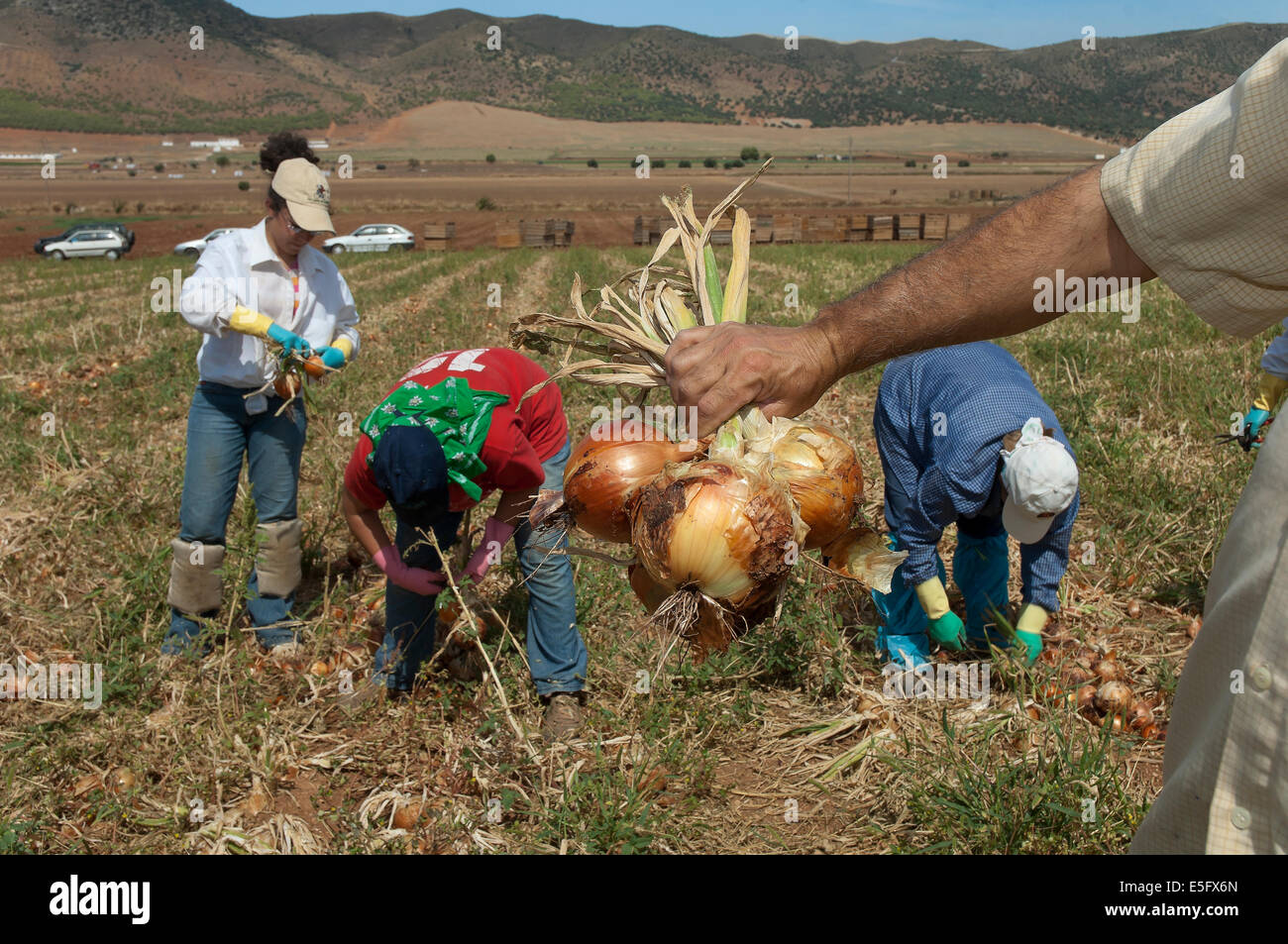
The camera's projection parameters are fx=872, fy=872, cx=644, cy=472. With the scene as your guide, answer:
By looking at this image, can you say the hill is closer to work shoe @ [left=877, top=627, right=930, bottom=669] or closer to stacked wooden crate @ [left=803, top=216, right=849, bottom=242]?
stacked wooden crate @ [left=803, top=216, right=849, bottom=242]

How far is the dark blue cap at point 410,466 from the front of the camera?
7.95ft

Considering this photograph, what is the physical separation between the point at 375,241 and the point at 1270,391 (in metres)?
24.2

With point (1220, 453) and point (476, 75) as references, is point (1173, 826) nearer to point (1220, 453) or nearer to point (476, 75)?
point (1220, 453)

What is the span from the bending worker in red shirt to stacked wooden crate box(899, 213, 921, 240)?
23225 millimetres

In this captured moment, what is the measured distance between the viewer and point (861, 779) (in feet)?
8.60

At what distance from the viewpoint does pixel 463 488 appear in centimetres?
262

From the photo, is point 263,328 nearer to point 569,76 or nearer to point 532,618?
point 532,618

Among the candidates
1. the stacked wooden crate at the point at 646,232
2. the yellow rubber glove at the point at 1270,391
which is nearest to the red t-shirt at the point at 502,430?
the yellow rubber glove at the point at 1270,391

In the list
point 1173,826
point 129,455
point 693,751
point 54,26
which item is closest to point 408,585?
point 693,751

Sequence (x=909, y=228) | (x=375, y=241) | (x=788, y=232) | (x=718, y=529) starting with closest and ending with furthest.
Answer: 1. (x=718, y=529)
2. (x=788, y=232)
3. (x=909, y=228)
4. (x=375, y=241)

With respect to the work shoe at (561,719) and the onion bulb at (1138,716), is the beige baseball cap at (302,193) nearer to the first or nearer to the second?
the work shoe at (561,719)

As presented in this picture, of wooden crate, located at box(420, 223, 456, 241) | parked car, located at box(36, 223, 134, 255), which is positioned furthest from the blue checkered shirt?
parked car, located at box(36, 223, 134, 255)

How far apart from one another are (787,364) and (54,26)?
16172 cm

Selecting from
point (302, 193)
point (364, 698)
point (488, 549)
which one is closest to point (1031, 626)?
point (488, 549)
